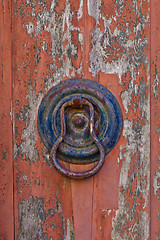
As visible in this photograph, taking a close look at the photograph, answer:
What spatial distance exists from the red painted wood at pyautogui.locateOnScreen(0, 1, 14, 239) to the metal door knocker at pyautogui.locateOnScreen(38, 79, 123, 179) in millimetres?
112

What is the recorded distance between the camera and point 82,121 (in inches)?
29.6

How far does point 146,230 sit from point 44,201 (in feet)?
0.97

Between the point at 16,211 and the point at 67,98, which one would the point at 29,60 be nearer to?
the point at 67,98

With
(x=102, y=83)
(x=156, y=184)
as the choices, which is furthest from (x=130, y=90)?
(x=156, y=184)

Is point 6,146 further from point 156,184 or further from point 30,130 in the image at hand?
point 156,184

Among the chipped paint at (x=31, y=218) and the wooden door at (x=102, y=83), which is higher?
the wooden door at (x=102, y=83)

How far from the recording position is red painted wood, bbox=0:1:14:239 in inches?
31.5

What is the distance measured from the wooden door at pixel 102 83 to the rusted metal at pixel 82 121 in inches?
1.0

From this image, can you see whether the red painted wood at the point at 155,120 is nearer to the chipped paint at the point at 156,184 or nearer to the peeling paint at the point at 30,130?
the chipped paint at the point at 156,184

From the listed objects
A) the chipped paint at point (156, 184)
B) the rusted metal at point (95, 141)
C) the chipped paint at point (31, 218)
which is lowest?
the chipped paint at point (31, 218)

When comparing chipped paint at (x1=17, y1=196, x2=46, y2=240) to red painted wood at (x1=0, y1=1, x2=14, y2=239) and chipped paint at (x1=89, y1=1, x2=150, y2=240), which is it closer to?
red painted wood at (x1=0, y1=1, x2=14, y2=239)

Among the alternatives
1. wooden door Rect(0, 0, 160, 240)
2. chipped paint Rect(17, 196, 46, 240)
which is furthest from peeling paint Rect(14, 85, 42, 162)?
chipped paint Rect(17, 196, 46, 240)

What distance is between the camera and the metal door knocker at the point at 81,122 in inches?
29.7

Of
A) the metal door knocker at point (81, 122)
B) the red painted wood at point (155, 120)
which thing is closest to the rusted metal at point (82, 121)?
the metal door knocker at point (81, 122)
